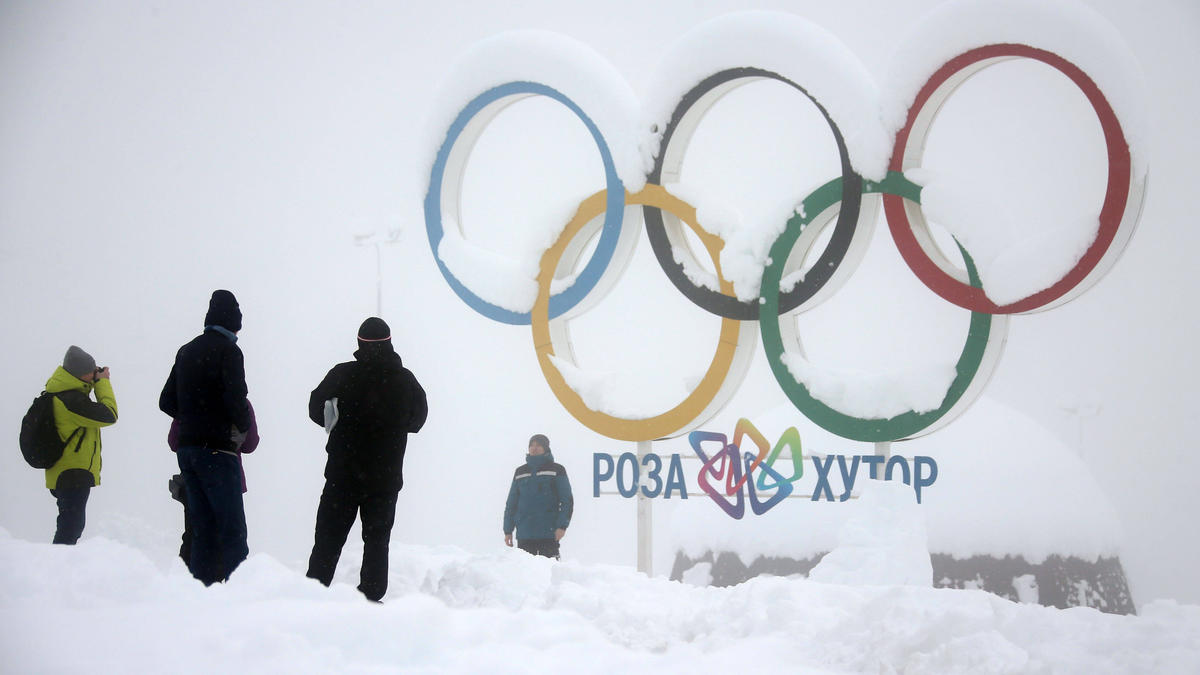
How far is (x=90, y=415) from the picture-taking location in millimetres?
7207

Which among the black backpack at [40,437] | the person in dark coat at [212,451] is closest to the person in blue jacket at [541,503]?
the person in dark coat at [212,451]

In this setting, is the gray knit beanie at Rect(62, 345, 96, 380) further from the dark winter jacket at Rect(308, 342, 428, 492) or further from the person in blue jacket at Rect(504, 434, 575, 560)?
the person in blue jacket at Rect(504, 434, 575, 560)

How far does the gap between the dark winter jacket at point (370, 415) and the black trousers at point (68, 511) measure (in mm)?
2365

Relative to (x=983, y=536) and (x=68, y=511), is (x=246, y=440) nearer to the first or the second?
(x=68, y=511)

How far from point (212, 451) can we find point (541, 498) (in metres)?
3.34

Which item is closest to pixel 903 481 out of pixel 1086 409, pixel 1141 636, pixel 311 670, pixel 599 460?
pixel 599 460

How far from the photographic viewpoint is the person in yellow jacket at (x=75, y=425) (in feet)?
23.7

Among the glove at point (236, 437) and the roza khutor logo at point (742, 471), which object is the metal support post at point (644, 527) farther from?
the glove at point (236, 437)

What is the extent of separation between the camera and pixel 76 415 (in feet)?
23.7

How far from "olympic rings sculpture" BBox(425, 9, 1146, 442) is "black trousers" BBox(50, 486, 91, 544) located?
3800 mm

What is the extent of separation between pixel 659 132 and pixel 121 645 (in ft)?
19.6

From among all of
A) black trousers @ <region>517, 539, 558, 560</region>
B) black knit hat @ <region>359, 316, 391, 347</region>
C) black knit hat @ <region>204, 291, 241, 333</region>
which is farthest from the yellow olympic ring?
black knit hat @ <region>204, 291, 241, 333</region>

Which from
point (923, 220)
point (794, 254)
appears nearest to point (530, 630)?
point (794, 254)

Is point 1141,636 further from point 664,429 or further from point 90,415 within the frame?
point 90,415
